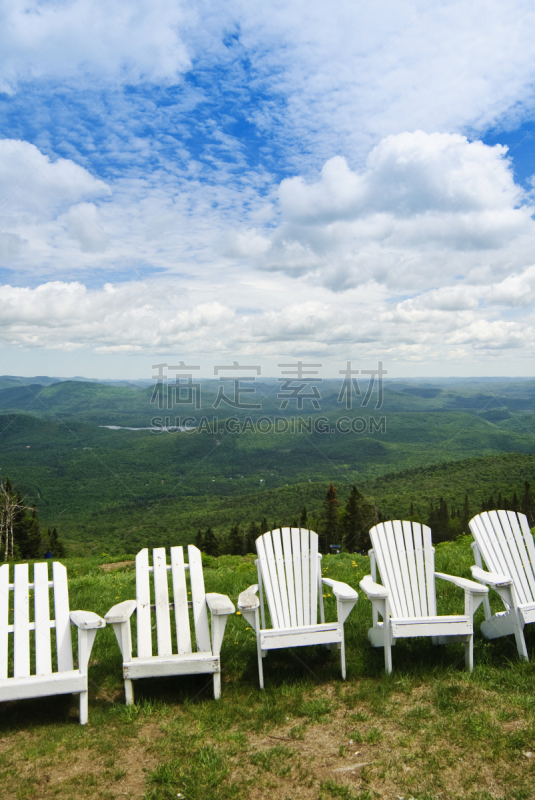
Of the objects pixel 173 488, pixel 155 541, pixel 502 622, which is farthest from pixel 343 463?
pixel 502 622

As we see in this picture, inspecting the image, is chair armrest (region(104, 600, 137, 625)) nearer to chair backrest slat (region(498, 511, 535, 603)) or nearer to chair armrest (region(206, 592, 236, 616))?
chair armrest (region(206, 592, 236, 616))

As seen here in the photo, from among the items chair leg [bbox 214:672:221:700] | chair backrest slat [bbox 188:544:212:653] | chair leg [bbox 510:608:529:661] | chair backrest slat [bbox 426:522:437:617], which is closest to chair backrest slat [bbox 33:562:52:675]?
chair backrest slat [bbox 188:544:212:653]

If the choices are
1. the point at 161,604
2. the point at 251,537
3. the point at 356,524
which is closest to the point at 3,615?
the point at 161,604

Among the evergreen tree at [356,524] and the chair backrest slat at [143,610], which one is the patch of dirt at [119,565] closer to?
the chair backrest slat at [143,610]

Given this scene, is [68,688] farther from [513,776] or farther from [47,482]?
[47,482]

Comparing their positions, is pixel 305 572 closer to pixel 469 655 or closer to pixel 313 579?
pixel 313 579
